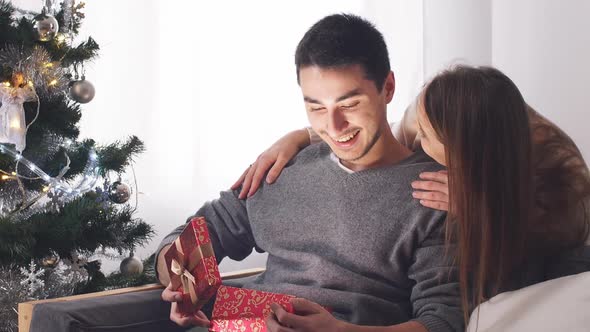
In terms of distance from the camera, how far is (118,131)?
9.00ft

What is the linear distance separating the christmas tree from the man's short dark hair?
0.83 metres

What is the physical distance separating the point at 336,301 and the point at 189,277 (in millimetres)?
289

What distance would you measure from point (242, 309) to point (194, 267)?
0.12 metres

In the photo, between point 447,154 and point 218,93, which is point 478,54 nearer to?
point 218,93

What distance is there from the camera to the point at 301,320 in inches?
51.4

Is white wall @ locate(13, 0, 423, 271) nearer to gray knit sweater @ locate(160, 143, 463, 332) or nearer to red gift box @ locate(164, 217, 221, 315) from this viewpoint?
Result: gray knit sweater @ locate(160, 143, 463, 332)

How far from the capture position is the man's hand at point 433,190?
1.47 metres

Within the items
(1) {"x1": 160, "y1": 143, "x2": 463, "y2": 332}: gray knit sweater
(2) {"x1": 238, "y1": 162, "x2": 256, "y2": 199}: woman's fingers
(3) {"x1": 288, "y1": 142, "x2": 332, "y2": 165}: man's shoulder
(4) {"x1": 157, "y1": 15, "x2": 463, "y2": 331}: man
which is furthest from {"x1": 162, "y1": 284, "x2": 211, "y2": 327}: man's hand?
(3) {"x1": 288, "y1": 142, "x2": 332, "y2": 165}: man's shoulder

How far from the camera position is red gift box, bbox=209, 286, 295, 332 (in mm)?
1377

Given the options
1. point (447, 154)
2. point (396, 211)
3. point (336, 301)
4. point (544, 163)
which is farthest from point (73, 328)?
point (544, 163)

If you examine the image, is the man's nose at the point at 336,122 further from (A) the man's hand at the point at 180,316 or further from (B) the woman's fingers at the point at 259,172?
(A) the man's hand at the point at 180,316

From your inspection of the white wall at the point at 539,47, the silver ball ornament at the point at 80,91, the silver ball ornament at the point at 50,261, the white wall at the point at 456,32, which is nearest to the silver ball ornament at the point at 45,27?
the silver ball ornament at the point at 80,91

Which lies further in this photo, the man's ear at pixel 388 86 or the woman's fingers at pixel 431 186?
the man's ear at pixel 388 86

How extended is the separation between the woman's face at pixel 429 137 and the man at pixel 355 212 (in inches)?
4.7
